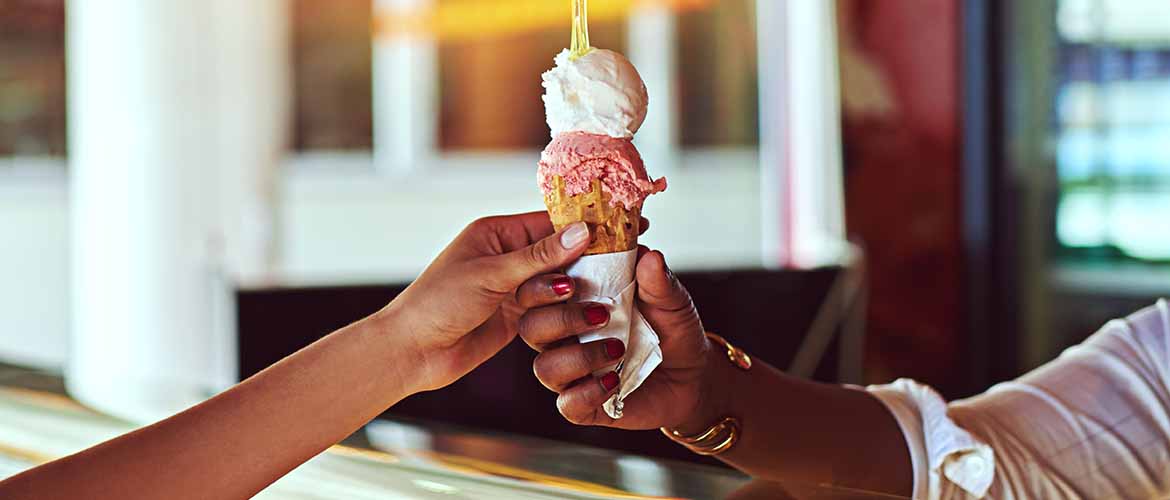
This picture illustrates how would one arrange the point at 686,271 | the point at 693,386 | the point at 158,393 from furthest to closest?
the point at 686,271 → the point at 158,393 → the point at 693,386

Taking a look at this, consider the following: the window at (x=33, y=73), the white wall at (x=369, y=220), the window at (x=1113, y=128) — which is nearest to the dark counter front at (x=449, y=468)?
the window at (x=1113, y=128)

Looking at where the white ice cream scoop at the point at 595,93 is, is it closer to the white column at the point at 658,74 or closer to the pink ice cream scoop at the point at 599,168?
the pink ice cream scoop at the point at 599,168

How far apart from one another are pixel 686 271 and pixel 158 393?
2.03 m

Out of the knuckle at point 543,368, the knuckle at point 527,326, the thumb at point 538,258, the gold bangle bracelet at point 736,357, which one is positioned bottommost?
the gold bangle bracelet at point 736,357

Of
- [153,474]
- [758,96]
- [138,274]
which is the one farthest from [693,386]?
[758,96]

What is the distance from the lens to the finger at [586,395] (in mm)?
1011

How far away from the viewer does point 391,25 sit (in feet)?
21.7

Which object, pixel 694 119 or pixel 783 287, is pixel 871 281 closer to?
pixel 783 287

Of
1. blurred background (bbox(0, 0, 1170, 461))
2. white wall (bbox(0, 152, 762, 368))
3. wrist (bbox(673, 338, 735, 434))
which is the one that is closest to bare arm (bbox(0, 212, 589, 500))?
wrist (bbox(673, 338, 735, 434))

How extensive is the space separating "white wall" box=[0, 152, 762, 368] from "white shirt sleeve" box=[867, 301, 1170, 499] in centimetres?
482

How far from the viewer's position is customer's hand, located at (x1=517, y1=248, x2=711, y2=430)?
996mm

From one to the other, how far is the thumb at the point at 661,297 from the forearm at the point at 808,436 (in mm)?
110

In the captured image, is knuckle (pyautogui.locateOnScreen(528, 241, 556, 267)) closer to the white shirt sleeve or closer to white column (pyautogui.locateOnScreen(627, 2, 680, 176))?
the white shirt sleeve

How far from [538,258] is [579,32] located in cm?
21
